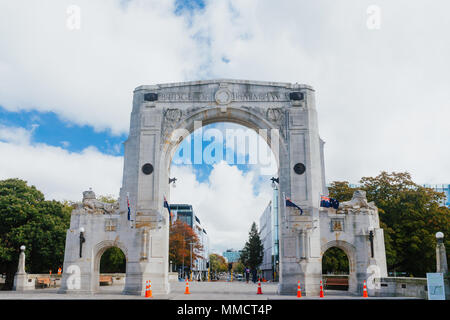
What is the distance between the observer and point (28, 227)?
29531mm

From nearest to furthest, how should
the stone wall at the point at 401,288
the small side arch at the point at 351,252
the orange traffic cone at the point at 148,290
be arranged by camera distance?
the stone wall at the point at 401,288 → the orange traffic cone at the point at 148,290 → the small side arch at the point at 351,252

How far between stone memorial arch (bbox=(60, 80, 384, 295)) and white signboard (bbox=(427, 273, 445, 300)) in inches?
234

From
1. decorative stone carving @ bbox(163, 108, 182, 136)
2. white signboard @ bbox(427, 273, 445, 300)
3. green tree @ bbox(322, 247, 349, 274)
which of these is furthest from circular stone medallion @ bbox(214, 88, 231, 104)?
green tree @ bbox(322, 247, 349, 274)

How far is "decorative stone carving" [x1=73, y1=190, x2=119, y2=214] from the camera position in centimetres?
2528

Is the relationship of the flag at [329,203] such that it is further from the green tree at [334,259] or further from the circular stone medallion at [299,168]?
the green tree at [334,259]

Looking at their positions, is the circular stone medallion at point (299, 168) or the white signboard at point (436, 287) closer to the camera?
the white signboard at point (436, 287)

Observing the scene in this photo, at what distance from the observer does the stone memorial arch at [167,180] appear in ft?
79.2

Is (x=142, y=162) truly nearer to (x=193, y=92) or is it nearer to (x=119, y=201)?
(x=119, y=201)

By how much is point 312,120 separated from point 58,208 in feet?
67.3

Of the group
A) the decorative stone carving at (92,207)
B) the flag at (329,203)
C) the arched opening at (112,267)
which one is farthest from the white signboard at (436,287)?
the arched opening at (112,267)

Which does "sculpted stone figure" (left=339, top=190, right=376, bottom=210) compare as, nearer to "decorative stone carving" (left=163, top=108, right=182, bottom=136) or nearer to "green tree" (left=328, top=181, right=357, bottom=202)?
"decorative stone carving" (left=163, top=108, right=182, bottom=136)

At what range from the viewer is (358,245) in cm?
2423

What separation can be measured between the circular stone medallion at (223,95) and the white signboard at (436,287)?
15.2 metres

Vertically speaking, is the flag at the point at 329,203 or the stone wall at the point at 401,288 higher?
the flag at the point at 329,203
